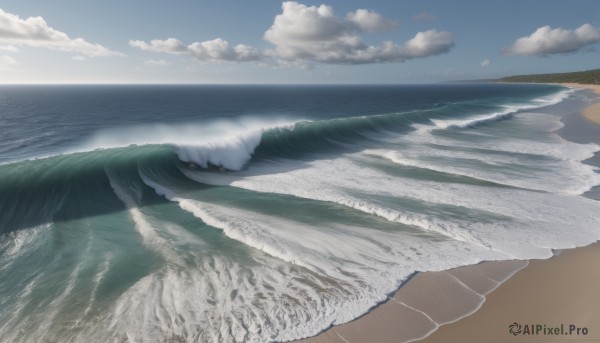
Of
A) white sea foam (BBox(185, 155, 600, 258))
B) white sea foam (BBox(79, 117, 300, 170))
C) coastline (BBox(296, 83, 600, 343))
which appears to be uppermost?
white sea foam (BBox(79, 117, 300, 170))

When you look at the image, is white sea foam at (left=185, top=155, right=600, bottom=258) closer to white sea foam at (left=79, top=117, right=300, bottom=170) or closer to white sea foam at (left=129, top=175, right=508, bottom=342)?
white sea foam at (left=129, top=175, right=508, bottom=342)

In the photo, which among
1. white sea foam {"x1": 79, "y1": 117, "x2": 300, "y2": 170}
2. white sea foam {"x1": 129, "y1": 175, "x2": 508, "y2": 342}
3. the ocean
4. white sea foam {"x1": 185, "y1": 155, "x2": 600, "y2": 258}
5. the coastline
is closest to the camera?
the coastline

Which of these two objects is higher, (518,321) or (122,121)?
(122,121)

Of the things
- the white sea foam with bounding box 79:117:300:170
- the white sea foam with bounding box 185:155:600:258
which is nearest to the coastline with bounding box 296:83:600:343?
the white sea foam with bounding box 185:155:600:258

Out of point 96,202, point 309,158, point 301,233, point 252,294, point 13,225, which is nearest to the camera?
point 252,294

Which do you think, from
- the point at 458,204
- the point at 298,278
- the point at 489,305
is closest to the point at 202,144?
the point at 298,278

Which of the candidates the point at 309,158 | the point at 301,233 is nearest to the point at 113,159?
the point at 309,158

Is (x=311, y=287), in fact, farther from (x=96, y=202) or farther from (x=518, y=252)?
(x=96, y=202)
